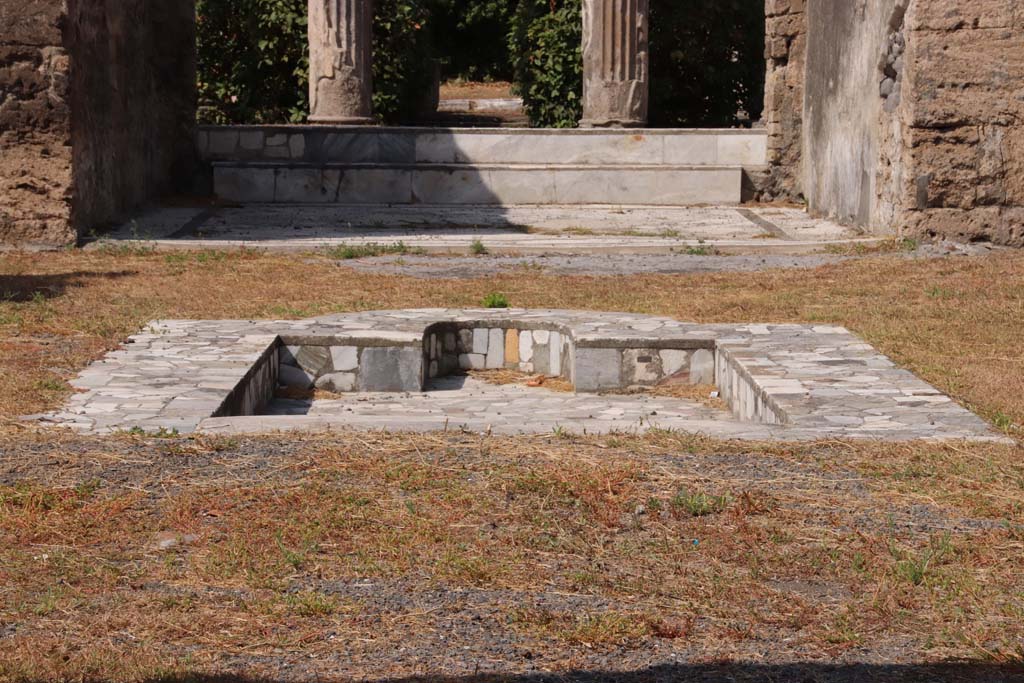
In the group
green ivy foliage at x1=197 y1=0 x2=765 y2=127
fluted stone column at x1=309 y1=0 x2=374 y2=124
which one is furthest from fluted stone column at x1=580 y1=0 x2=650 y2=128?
fluted stone column at x1=309 y1=0 x2=374 y2=124

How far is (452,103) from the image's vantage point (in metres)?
27.5

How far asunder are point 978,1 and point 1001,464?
7.30m

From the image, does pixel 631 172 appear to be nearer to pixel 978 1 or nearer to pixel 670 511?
pixel 978 1

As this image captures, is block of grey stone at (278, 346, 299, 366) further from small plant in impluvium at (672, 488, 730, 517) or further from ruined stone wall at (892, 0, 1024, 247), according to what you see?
ruined stone wall at (892, 0, 1024, 247)

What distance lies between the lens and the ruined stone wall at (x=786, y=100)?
16.7 meters

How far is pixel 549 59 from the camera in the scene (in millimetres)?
20547

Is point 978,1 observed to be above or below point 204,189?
above

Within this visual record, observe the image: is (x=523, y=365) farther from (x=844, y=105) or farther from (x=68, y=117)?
(x=844, y=105)

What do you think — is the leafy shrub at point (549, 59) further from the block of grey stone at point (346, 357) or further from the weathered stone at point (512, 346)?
the block of grey stone at point (346, 357)

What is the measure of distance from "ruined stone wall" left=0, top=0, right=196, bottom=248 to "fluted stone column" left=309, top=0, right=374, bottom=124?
2910 mm

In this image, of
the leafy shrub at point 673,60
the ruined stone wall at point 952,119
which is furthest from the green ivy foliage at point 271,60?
the ruined stone wall at point 952,119

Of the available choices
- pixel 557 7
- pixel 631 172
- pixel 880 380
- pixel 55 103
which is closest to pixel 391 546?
pixel 880 380

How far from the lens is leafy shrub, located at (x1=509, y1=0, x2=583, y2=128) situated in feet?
67.3

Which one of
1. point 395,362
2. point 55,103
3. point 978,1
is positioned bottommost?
point 395,362
